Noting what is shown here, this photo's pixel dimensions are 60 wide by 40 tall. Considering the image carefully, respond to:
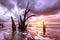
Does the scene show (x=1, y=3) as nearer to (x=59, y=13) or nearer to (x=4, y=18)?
(x=4, y=18)

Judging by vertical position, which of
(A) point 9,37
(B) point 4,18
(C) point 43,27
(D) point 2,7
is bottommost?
(A) point 9,37

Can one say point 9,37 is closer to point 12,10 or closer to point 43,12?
point 12,10

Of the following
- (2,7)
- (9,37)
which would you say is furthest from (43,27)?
(2,7)

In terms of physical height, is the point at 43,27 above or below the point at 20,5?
below

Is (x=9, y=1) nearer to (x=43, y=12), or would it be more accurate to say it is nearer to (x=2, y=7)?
(x=2, y=7)

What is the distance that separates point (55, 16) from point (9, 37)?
645mm

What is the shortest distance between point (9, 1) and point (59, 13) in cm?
67

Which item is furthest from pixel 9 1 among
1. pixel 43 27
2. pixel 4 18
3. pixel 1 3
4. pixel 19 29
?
pixel 43 27

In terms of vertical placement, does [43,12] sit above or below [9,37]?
above

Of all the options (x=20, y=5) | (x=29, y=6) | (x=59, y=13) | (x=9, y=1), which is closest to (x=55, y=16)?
(x=59, y=13)

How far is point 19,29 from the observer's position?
1.82m

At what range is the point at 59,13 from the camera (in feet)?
5.88

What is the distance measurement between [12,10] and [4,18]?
148 mm

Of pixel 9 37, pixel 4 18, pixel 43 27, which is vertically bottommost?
pixel 9 37
